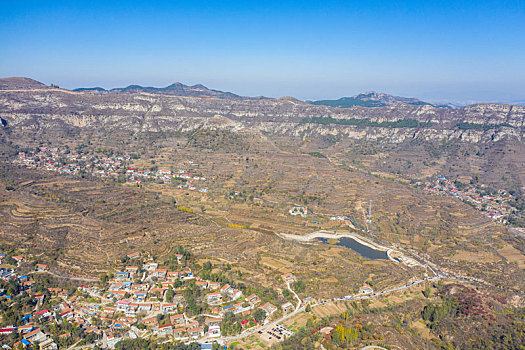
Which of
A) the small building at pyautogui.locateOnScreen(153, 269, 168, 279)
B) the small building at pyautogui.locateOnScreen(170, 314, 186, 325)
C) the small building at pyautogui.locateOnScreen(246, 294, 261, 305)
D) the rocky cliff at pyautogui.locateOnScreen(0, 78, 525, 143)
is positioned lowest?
the small building at pyautogui.locateOnScreen(170, 314, 186, 325)

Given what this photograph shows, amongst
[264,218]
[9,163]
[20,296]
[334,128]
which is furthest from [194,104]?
[20,296]

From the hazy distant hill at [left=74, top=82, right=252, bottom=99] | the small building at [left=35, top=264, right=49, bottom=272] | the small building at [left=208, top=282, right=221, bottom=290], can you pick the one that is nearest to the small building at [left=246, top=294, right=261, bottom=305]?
the small building at [left=208, top=282, right=221, bottom=290]

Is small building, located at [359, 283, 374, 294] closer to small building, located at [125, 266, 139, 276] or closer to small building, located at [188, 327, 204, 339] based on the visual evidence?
small building, located at [188, 327, 204, 339]

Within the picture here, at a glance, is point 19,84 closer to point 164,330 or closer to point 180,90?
point 180,90

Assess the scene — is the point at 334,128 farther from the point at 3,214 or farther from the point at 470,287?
the point at 3,214

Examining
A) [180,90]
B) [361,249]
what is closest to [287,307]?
[361,249]

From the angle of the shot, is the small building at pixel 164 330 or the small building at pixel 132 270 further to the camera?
the small building at pixel 132 270

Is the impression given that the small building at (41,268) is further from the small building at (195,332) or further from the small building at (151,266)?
the small building at (195,332)

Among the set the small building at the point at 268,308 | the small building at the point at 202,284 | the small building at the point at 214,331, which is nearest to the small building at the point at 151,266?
the small building at the point at 202,284

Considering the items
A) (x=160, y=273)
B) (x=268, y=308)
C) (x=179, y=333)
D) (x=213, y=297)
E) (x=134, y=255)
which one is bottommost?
(x=179, y=333)
